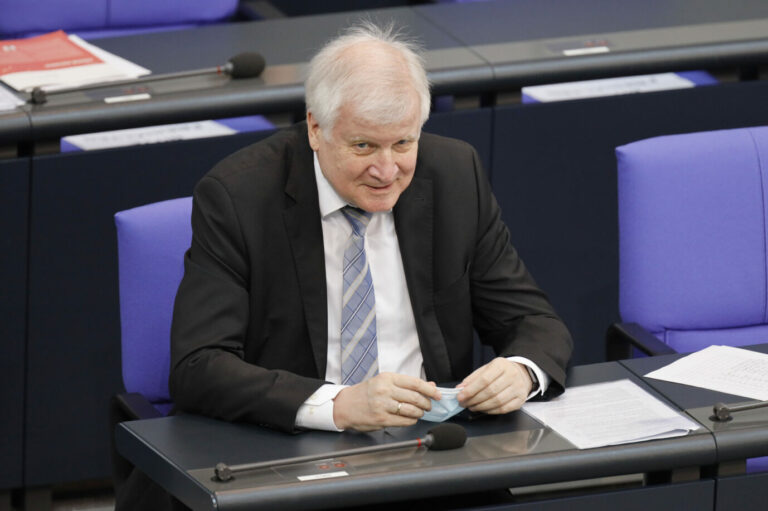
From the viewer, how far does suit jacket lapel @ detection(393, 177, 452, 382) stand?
2861mm

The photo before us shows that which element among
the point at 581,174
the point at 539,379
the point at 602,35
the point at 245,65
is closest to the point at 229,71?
the point at 245,65

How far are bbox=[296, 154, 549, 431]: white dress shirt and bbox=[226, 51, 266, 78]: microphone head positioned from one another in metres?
1.01

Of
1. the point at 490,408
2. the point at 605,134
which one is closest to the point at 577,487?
the point at 605,134

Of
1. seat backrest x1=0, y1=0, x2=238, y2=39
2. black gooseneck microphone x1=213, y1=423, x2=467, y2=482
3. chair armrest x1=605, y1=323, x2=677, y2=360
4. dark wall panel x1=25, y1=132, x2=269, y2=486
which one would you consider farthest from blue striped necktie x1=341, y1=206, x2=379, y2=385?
seat backrest x1=0, y1=0, x2=238, y2=39

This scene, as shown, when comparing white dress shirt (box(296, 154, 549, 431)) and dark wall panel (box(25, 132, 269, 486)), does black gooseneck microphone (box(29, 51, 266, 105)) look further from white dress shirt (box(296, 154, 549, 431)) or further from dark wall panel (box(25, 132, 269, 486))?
white dress shirt (box(296, 154, 549, 431))

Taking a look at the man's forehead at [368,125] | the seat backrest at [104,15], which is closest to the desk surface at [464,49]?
the seat backrest at [104,15]

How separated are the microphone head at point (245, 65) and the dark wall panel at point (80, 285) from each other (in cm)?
22

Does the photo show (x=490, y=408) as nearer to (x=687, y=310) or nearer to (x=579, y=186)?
(x=687, y=310)

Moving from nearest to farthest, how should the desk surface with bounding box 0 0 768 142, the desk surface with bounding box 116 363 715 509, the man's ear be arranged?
the desk surface with bounding box 116 363 715 509 < the man's ear < the desk surface with bounding box 0 0 768 142

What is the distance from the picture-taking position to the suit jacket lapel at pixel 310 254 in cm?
279

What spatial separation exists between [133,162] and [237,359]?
105 centimetres

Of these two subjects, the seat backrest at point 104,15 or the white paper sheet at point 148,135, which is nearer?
the white paper sheet at point 148,135

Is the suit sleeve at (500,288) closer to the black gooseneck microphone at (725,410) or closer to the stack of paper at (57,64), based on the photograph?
the black gooseneck microphone at (725,410)

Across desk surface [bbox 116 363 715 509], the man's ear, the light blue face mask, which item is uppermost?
the man's ear
